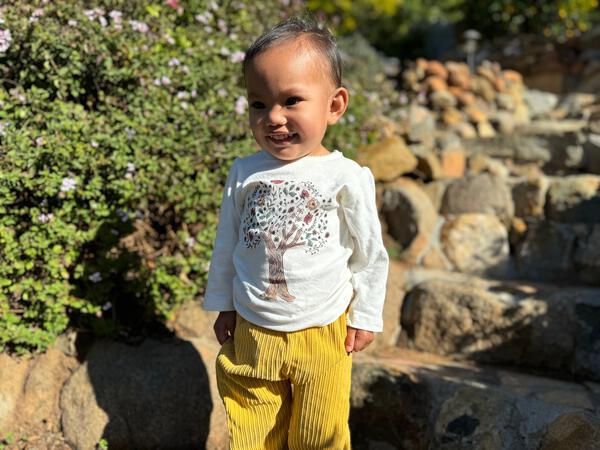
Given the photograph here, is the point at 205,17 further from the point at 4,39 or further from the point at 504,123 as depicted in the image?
the point at 504,123

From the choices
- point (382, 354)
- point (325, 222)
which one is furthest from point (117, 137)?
point (382, 354)

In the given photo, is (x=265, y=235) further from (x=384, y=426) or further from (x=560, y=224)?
(x=560, y=224)

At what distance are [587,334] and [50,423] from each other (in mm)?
2380

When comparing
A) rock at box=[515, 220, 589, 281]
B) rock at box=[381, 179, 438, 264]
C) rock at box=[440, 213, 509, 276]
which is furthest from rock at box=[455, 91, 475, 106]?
rock at box=[515, 220, 589, 281]

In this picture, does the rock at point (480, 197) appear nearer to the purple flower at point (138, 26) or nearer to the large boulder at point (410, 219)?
the large boulder at point (410, 219)

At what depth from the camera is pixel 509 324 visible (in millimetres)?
2998

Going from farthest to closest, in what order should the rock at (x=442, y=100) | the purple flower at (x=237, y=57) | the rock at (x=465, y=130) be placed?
the rock at (x=442, y=100) → the rock at (x=465, y=130) → the purple flower at (x=237, y=57)

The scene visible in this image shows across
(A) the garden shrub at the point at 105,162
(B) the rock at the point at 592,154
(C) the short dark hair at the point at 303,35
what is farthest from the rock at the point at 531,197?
(C) the short dark hair at the point at 303,35

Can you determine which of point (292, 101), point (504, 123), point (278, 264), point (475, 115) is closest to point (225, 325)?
point (278, 264)

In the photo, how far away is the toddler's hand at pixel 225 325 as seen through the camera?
6.65 feet

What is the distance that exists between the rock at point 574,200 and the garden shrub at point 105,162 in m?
2.06

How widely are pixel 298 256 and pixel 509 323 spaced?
1.62 m

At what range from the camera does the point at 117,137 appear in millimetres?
2547

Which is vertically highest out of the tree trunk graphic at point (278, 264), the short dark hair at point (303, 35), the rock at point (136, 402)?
the short dark hair at point (303, 35)
